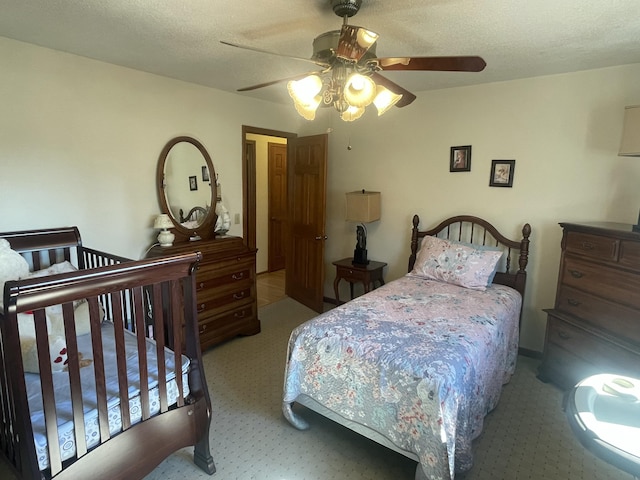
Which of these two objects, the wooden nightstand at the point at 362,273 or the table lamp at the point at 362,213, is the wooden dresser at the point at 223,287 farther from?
the table lamp at the point at 362,213

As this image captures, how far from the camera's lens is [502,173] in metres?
3.29

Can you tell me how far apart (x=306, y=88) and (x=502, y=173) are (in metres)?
2.26

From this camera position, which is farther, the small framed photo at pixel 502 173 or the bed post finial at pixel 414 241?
the bed post finial at pixel 414 241

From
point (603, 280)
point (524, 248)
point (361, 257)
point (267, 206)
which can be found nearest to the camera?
point (603, 280)

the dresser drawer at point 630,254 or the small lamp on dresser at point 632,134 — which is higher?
the small lamp on dresser at point 632,134

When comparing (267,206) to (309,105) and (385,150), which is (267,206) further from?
(309,105)

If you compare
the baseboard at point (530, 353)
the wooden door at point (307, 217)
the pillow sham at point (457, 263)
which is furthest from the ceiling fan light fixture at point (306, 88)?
the baseboard at point (530, 353)

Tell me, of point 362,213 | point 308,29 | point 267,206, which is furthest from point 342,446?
point 267,206

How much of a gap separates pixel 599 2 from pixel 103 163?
10.9 feet

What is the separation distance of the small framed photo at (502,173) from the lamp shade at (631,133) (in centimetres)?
89

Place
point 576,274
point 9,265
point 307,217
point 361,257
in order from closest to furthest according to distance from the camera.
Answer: point 9,265
point 576,274
point 361,257
point 307,217

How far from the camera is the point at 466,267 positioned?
10.1 ft

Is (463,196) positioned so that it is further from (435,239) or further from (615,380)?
(615,380)

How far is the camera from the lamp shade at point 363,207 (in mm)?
3811
